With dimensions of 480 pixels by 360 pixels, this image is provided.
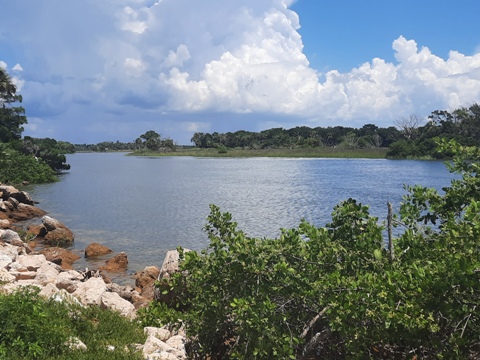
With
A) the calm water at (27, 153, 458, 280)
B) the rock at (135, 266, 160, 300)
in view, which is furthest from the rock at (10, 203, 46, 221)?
the rock at (135, 266, 160, 300)

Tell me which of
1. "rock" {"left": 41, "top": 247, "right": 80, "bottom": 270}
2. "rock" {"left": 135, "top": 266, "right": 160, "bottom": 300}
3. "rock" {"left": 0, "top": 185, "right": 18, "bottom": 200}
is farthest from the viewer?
"rock" {"left": 0, "top": 185, "right": 18, "bottom": 200}

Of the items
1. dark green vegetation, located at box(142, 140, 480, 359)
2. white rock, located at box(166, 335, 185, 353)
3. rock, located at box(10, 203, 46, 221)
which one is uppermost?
dark green vegetation, located at box(142, 140, 480, 359)

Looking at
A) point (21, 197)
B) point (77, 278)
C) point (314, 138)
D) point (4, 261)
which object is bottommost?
→ point (77, 278)

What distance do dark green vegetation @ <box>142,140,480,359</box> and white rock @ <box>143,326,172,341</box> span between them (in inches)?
10.1

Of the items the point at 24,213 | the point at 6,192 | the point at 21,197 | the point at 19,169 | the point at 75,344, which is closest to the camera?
the point at 75,344

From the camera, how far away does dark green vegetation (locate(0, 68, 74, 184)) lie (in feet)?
168

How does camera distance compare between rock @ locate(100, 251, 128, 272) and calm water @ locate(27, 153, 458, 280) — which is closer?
rock @ locate(100, 251, 128, 272)

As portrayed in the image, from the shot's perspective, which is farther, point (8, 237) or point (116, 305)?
point (8, 237)

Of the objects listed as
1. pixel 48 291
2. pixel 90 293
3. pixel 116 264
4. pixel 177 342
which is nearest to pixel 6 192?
pixel 116 264

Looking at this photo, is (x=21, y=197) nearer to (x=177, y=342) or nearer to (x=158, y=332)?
(x=158, y=332)

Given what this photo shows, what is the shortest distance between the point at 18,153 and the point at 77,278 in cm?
5027

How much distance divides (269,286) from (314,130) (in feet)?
598

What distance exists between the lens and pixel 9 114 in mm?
78250

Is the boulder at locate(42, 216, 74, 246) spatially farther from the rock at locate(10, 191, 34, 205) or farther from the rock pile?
the rock at locate(10, 191, 34, 205)
